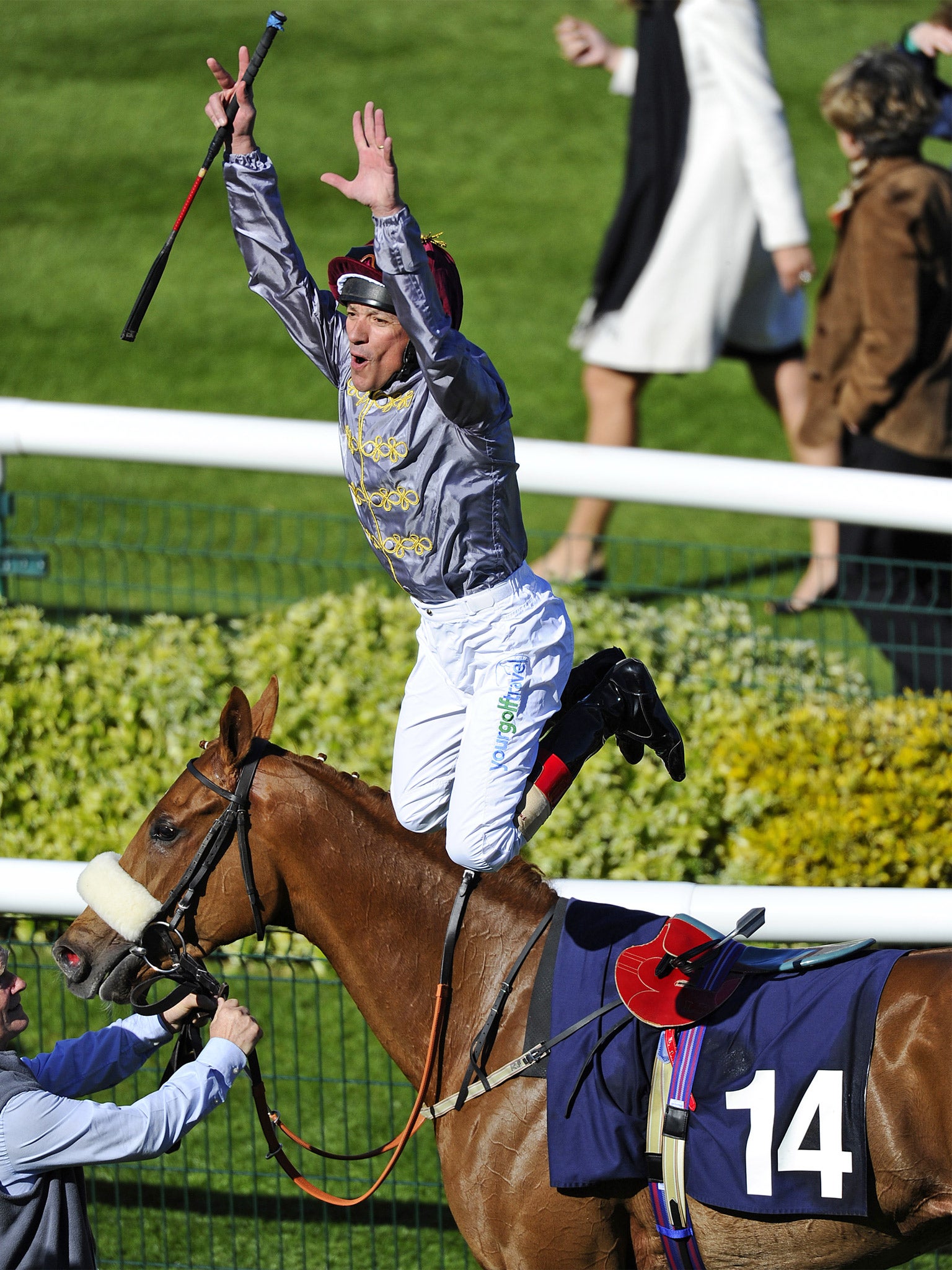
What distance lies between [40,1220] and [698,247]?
499cm

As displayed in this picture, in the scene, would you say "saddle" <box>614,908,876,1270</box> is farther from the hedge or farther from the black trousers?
the black trousers

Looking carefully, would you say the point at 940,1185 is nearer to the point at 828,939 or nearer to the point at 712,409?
the point at 828,939

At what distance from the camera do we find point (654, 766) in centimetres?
454

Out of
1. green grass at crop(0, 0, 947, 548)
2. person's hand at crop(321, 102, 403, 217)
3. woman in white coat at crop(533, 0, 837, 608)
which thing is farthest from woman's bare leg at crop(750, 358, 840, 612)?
person's hand at crop(321, 102, 403, 217)

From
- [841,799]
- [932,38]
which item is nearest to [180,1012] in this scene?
[841,799]

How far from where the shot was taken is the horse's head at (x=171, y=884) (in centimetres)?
281

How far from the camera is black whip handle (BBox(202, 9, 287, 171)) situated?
2.52 metres

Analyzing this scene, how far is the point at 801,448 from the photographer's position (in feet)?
20.4

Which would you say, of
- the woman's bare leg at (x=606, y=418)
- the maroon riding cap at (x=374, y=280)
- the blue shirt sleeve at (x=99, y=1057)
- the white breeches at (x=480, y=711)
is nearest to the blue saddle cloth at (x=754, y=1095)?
the white breeches at (x=480, y=711)

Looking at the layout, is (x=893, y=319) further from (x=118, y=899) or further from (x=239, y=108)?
(x=118, y=899)

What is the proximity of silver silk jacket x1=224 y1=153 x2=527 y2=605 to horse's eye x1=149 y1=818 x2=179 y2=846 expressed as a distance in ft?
2.02

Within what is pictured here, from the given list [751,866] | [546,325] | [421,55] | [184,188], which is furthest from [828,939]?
[421,55]

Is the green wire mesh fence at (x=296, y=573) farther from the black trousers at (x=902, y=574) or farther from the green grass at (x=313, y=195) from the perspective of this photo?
the green grass at (x=313, y=195)

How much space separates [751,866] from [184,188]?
8.09 metres
